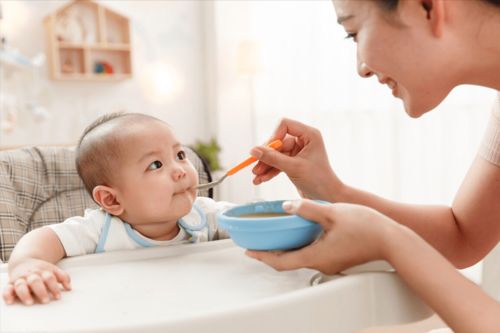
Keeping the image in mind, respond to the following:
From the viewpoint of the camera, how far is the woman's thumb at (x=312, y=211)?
28.2 inches

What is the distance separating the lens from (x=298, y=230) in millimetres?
730

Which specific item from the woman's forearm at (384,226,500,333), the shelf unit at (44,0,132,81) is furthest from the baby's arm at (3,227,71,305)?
the shelf unit at (44,0,132,81)

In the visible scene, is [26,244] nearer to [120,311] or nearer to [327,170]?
[120,311]

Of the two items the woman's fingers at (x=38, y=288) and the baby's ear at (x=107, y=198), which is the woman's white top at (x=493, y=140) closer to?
the baby's ear at (x=107, y=198)

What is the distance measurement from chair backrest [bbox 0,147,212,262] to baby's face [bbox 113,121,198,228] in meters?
0.36

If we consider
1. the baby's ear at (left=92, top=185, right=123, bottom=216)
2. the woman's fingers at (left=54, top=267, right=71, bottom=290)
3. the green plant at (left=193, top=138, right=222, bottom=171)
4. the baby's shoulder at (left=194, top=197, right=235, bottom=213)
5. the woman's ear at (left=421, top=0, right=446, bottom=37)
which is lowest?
the green plant at (left=193, top=138, right=222, bottom=171)

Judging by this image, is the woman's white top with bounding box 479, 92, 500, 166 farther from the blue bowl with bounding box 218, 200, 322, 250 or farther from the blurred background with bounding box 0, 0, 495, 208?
the blurred background with bounding box 0, 0, 495, 208

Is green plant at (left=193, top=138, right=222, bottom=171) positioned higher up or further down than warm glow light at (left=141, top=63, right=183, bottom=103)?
further down

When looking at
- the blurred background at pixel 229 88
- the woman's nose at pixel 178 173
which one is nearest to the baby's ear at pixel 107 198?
the woman's nose at pixel 178 173

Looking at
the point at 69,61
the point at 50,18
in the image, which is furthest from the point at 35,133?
the point at 50,18

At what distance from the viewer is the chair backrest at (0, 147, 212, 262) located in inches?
51.4

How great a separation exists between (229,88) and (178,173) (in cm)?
360

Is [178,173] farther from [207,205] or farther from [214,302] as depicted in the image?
[214,302]

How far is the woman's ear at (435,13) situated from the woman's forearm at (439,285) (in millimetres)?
325
